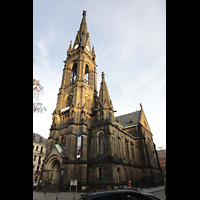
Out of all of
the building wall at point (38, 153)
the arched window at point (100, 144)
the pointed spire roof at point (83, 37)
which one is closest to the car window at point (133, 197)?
the arched window at point (100, 144)

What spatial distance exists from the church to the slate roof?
9.15 ft

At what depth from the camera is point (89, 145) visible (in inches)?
985

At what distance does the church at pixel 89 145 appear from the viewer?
68.7 ft

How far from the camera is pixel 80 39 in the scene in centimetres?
4091

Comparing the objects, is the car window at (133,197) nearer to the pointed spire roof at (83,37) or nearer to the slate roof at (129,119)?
the slate roof at (129,119)

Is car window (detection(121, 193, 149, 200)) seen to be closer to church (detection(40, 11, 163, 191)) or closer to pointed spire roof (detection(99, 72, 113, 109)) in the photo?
church (detection(40, 11, 163, 191))

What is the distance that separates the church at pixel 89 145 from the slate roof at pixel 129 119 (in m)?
2.79

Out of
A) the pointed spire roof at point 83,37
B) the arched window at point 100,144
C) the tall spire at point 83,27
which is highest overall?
the tall spire at point 83,27

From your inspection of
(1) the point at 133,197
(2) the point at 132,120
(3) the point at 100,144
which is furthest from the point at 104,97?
(1) the point at 133,197

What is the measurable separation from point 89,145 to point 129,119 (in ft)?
67.7
